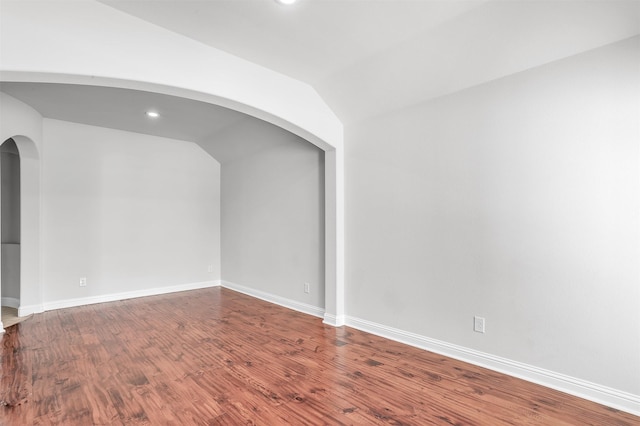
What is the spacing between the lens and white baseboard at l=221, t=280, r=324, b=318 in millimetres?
4598

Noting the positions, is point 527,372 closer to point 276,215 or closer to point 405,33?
point 405,33

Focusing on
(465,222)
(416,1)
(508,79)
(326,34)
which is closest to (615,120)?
(508,79)

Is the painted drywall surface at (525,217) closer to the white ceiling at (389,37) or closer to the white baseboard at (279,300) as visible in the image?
the white ceiling at (389,37)

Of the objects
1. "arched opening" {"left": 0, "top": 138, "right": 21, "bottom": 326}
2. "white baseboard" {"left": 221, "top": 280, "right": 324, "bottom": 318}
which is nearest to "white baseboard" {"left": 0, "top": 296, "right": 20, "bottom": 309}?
"arched opening" {"left": 0, "top": 138, "right": 21, "bottom": 326}

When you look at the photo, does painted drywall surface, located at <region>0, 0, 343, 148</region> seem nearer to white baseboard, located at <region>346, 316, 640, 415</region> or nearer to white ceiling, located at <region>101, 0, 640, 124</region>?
white ceiling, located at <region>101, 0, 640, 124</region>

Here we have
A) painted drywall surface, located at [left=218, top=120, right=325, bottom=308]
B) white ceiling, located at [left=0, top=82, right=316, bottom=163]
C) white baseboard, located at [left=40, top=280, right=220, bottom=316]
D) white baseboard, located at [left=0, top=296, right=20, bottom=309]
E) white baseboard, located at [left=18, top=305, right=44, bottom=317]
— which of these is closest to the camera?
white ceiling, located at [left=0, top=82, right=316, bottom=163]

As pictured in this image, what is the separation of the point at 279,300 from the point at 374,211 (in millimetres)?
2252

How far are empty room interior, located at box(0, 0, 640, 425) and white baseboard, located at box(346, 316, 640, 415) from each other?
0.01m

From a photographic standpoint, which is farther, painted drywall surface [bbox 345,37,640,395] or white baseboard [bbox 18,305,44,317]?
white baseboard [bbox 18,305,44,317]

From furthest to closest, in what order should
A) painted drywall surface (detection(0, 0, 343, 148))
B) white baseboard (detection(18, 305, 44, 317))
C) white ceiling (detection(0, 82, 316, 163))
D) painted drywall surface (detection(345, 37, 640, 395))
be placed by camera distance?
white baseboard (detection(18, 305, 44, 317))
white ceiling (detection(0, 82, 316, 163))
painted drywall surface (detection(345, 37, 640, 395))
painted drywall surface (detection(0, 0, 343, 148))

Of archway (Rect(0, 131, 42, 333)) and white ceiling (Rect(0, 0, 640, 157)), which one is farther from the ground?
white ceiling (Rect(0, 0, 640, 157))

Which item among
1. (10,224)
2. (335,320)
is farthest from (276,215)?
(10,224)

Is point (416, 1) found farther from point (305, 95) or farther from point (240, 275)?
point (240, 275)

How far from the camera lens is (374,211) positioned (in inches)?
150
